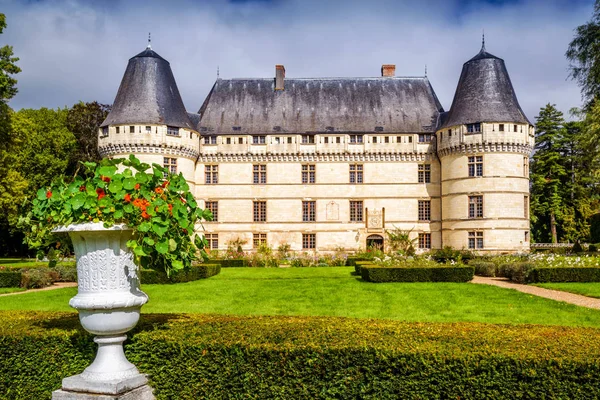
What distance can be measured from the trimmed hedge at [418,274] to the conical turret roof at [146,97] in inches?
696

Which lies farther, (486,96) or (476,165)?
(476,165)

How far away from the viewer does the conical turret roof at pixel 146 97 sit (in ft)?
102

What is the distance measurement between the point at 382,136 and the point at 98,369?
3027 cm

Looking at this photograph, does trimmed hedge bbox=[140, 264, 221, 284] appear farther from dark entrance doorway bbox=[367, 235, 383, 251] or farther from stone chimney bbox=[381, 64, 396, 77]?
stone chimney bbox=[381, 64, 396, 77]

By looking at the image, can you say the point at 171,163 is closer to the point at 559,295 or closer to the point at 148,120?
the point at 148,120

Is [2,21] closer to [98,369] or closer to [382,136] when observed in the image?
[382,136]

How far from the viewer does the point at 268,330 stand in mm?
5754

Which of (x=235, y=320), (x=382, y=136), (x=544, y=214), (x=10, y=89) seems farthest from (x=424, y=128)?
(x=235, y=320)

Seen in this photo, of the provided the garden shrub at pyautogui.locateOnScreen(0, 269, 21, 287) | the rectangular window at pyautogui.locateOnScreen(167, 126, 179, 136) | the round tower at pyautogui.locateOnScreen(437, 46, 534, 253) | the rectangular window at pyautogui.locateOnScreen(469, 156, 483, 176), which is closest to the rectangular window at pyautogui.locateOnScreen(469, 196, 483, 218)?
the round tower at pyautogui.locateOnScreen(437, 46, 534, 253)

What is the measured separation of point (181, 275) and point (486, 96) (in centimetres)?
2062

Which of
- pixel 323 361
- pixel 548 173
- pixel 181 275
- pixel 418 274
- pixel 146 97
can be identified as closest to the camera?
pixel 323 361

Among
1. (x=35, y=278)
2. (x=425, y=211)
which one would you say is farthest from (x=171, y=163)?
(x=425, y=211)

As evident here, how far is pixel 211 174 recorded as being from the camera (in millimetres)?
34344

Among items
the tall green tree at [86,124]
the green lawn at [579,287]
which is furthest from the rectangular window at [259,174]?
the green lawn at [579,287]
